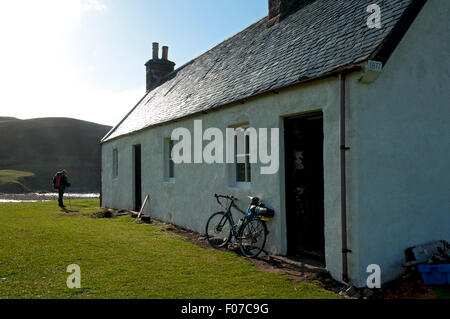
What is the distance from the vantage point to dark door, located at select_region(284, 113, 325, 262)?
25.1 feet

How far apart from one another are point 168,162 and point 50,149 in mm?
57025

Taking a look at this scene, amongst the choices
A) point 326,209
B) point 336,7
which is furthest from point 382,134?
point 336,7

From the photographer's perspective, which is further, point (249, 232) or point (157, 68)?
point (157, 68)

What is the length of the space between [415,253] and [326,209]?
1.58 m

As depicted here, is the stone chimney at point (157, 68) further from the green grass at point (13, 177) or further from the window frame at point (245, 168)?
the green grass at point (13, 177)

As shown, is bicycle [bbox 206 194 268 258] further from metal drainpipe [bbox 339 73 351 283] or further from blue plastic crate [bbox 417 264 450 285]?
blue plastic crate [bbox 417 264 450 285]

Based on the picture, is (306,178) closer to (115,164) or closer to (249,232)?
(249,232)

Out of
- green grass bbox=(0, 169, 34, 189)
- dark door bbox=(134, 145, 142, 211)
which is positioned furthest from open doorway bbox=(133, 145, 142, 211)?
green grass bbox=(0, 169, 34, 189)

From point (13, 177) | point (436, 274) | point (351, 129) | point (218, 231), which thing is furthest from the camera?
point (13, 177)

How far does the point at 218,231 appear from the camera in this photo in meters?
9.04

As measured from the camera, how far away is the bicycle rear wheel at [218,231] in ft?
28.4

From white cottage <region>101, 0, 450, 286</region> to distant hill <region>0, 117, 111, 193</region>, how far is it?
37.4m

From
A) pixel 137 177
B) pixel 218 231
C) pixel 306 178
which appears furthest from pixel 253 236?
pixel 137 177
